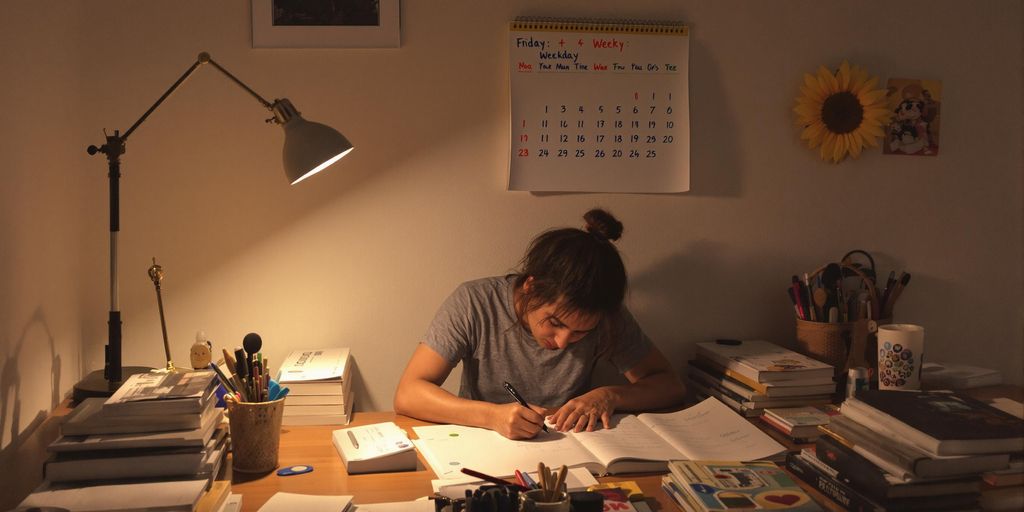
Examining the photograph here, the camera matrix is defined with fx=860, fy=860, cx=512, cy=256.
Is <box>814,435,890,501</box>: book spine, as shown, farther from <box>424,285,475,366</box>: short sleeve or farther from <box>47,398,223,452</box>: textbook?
<box>47,398,223,452</box>: textbook

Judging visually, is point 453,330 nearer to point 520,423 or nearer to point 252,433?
point 520,423

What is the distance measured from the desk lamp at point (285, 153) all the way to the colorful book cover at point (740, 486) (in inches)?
34.3

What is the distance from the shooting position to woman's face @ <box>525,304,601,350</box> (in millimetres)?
1756

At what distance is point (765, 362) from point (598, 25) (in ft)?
2.95

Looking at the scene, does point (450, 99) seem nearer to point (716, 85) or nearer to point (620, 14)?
point (620, 14)

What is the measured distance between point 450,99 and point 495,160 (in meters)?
0.18

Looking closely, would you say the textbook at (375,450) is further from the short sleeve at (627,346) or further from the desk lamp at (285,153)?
the short sleeve at (627,346)

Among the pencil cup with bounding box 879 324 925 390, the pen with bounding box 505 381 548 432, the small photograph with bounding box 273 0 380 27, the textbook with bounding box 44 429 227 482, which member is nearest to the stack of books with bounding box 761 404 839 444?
the pencil cup with bounding box 879 324 925 390

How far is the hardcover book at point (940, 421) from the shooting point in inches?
50.7

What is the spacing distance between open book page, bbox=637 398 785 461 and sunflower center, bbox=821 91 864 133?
835mm

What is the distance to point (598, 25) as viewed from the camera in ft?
6.91

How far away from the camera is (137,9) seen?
1.97 metres

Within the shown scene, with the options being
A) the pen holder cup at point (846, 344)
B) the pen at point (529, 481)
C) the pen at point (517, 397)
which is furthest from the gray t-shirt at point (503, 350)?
the pen at point (529, 481)

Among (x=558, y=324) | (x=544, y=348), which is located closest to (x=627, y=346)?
(x=544, y=348)
